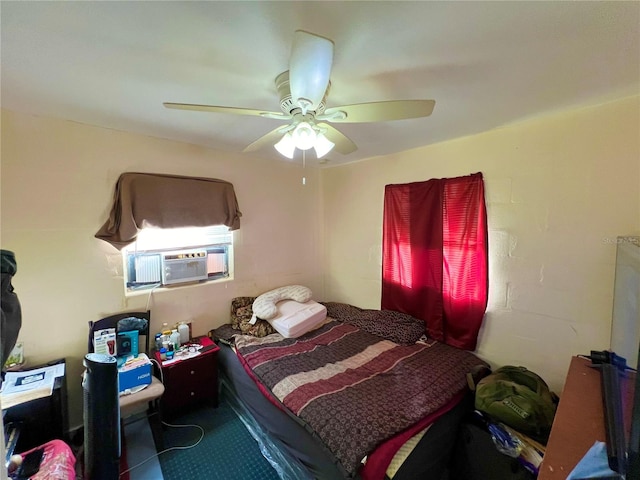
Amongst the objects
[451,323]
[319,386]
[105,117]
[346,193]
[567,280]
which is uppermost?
[105,117]

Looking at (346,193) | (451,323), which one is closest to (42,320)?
(346,193)

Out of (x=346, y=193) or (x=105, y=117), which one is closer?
(x=105, y=117)

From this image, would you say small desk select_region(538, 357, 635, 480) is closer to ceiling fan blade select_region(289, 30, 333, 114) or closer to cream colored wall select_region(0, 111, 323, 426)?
ceiling fan blade select_region(289, 30, 333, 114)

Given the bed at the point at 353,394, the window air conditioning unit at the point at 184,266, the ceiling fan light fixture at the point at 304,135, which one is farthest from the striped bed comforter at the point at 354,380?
the ceiling fan light fixture at the point at 304,135

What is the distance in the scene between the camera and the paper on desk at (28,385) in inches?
61.8

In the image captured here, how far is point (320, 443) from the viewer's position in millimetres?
1459

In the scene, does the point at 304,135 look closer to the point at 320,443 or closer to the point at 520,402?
the point at 320,443

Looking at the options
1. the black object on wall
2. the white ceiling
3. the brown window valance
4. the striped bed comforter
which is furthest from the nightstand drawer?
the white ceiling

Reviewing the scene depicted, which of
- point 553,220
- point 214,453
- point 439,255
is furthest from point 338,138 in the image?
point 214,453

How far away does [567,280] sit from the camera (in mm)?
1826

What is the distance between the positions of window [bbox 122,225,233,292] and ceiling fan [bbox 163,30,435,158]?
4.56ft

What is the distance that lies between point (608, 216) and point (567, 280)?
1.50ft

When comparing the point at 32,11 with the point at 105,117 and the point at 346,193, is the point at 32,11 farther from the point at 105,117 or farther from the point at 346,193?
the point at 346,193

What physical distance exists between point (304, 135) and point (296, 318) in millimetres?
1813
